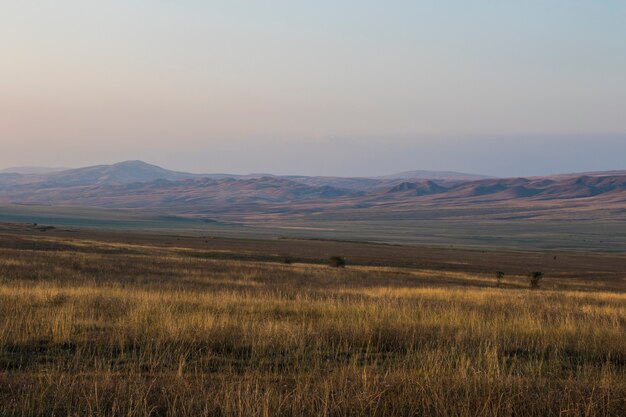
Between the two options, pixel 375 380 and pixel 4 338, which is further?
pixel 4 338

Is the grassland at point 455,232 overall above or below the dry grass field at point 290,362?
below

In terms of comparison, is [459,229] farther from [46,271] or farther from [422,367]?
[422,367]

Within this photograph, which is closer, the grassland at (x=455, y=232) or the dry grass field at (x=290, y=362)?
the dry grass field at (x=290, y=362)

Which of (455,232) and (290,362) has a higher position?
(290,362)

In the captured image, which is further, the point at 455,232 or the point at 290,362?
the point at 455,232

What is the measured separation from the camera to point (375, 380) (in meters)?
6.29

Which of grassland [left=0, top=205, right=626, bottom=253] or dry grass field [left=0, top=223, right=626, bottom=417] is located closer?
dry grass field [left=0, top=223, right=626, bottom=417]

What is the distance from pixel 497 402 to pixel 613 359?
3.75 metres

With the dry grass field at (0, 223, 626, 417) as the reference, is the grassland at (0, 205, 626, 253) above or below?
below

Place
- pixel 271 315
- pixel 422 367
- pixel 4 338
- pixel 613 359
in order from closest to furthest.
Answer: pixel 422 367
pixel 4 338
pixel 613 359
pixel 271 315

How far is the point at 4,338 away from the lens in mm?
8297

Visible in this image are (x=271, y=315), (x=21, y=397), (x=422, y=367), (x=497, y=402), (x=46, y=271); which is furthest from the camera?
(x=46, y=271)

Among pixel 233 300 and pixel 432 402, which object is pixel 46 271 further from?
pixel 432 402

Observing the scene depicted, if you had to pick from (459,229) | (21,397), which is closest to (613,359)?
(21,397)
